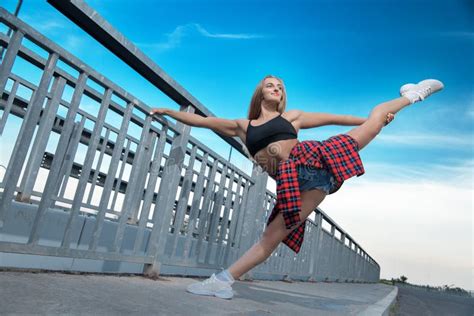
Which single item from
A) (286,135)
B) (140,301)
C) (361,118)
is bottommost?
(140,301)

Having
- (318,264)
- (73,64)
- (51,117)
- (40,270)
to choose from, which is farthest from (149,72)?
(318,264)

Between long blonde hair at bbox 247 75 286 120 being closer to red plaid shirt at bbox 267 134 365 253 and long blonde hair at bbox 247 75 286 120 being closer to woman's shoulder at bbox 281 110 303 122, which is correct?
woman's shoulder at bbox 281 110 303 122

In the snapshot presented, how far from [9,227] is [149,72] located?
174cm

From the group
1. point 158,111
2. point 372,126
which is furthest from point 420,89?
point 158,111

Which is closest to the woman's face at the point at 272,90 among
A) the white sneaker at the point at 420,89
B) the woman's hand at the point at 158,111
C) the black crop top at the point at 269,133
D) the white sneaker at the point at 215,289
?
the black crop top at the point at 269,133

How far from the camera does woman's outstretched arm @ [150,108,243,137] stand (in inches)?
84.6

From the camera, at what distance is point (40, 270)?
1595 millimetres

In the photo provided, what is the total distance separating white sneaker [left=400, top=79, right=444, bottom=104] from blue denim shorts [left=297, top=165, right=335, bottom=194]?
2.45 feet

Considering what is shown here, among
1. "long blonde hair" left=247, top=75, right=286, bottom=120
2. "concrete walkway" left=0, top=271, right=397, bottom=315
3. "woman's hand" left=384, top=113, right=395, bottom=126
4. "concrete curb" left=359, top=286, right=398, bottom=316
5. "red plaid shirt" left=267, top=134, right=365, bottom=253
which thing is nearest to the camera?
"concrete walkway" left=0, top=271, right=397, bottom=315

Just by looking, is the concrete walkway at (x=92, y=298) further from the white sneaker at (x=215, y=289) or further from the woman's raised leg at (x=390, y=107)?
the woman's raised leg at (x=390, y=107)

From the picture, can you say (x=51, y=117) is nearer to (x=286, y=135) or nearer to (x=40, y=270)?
(x=40, y=270)

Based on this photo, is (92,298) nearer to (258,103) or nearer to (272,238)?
(272,238)

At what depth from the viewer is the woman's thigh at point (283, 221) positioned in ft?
6.20

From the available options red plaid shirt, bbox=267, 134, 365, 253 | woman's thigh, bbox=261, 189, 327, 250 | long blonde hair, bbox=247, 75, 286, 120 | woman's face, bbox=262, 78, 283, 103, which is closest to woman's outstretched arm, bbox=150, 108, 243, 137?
long blonde hair, bbox=247, 75, 286, 120
